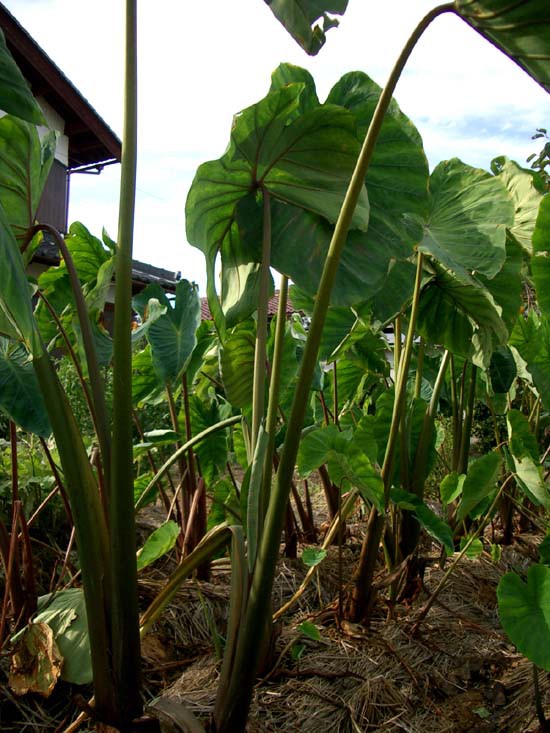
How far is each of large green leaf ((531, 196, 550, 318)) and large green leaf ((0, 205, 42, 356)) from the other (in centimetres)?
123

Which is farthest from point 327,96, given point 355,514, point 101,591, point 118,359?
point 355,514

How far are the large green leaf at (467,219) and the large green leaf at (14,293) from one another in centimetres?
100

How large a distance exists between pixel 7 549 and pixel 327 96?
→ 4.76 ft

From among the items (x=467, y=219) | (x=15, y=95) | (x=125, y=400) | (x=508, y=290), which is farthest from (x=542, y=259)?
(x=15, y=95)

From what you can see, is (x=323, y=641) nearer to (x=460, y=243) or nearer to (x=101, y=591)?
(x=101, y=591)

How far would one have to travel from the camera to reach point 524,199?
2.39 metres

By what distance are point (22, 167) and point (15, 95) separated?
0.44 meters

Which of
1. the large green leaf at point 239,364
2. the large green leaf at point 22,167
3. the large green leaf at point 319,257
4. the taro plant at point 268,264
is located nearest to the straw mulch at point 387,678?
the taro plant at point 268,264

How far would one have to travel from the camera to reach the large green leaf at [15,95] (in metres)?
1.05

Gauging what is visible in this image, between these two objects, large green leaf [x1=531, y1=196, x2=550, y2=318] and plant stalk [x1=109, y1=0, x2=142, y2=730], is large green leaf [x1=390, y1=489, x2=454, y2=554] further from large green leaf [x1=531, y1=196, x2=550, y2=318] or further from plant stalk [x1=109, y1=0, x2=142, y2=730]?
plant stalk [x1=109, y1=0, x2=142, y2=730]

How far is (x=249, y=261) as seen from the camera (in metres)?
1.79

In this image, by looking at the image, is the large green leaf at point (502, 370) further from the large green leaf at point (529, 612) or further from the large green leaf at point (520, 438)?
the large green leaf at point (529, 612)

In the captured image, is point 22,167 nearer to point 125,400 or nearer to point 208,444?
point 125,400

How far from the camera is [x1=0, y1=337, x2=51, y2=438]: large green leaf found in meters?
1.56
